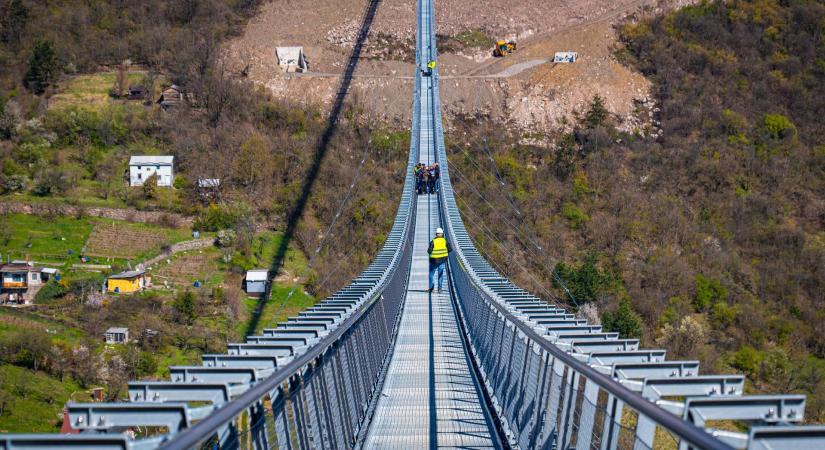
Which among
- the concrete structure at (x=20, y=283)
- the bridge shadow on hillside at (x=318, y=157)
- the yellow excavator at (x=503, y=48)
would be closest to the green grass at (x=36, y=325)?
the concrete structure at (x=20, y=283)

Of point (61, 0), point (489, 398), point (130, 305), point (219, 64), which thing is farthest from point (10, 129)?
point (489, 398)

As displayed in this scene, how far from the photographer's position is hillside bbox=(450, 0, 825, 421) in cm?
4156

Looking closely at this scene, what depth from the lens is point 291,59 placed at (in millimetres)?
61062

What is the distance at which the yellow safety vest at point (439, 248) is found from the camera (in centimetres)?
1753

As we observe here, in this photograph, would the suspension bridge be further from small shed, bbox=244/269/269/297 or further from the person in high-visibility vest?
small shed, bbox=244/269/269/297

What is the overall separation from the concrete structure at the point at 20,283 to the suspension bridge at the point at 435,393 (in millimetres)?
25646

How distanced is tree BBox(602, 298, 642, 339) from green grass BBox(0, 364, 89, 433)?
19.8 metres

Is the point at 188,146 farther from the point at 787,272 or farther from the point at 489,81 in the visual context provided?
the point at 787,272

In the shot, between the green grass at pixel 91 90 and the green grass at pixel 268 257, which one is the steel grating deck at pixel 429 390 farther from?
the green grass at pixel 91 90

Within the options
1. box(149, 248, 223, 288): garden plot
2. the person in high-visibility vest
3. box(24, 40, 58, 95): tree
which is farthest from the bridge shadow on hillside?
the person in high-visibility vest

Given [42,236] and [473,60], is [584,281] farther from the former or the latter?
[473,60]

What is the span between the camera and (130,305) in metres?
36.9

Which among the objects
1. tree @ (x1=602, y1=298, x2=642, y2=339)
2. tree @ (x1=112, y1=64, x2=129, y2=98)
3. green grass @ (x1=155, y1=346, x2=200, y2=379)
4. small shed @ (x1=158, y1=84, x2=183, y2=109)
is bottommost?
green grass @ (x1=155, y1=346, x2=200, y2=379)

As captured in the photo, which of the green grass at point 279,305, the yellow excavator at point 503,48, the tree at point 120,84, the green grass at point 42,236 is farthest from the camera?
the yellow excavator at point 503,48
